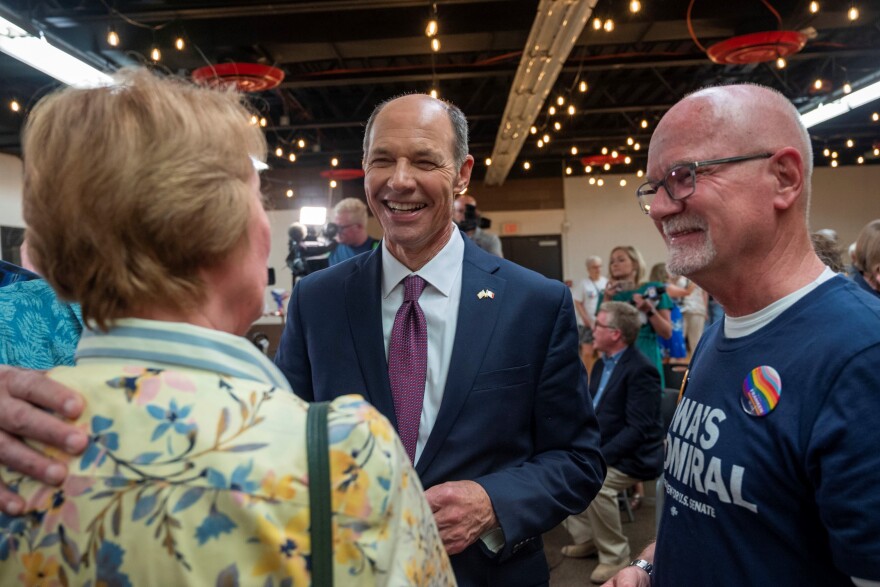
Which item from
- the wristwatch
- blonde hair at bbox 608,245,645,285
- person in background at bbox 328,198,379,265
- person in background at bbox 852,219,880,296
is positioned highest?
person in background at bbox 328,198,379,265

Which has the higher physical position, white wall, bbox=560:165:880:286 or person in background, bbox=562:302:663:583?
white wall, bbox=560:165:880:286

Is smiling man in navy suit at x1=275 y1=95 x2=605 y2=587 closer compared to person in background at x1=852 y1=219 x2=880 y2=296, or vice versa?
smiling man in navy suit at x1=275 y1=95 x2=605 y2=587

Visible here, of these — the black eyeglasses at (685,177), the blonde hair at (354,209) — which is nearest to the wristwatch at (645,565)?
the black eyeglasses at (685,177)

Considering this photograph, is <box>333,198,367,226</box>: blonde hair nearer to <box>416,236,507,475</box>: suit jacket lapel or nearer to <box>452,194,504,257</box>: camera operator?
<box>452,194,504,257</box>: camera operator

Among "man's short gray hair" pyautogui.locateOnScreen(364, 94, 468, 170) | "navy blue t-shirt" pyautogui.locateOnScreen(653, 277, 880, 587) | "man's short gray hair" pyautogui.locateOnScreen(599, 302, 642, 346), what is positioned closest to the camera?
"navy blue t-shirt" pyautogui.locateOnScreen(653, 277, 880, 587)

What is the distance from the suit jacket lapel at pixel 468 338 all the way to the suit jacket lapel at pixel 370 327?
0.11 meters

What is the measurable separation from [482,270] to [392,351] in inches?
11.4

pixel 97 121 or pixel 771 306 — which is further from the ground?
pixel 97 121

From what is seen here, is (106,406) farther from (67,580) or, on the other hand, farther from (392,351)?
(392,351)

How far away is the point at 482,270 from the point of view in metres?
1.65

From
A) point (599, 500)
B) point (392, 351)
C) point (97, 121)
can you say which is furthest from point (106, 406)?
point (599, 500)

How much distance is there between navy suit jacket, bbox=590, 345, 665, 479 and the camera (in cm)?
418

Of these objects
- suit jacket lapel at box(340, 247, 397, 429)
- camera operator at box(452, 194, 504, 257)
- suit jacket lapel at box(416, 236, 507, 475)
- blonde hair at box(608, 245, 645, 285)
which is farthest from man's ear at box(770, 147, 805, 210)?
blonde hair at box(608, 245, 645, 285)

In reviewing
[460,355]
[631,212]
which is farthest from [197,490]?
[631,212]
